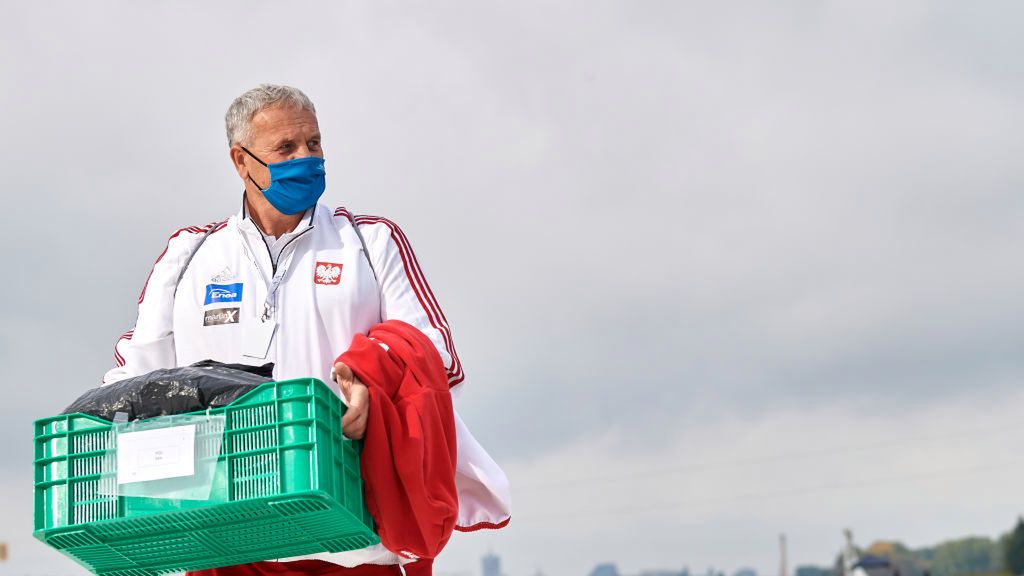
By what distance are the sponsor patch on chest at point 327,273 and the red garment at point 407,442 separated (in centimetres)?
51

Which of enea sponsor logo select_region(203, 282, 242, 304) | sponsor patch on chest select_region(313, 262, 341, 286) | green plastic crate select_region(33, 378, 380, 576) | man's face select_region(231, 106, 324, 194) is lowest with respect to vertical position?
green plastic crate select_region(33, 378, 380, 576)

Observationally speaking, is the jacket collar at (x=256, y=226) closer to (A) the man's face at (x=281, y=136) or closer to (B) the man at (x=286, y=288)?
(B) the man at (x=286, y=288)

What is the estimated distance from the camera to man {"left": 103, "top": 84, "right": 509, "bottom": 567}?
522 centimetres

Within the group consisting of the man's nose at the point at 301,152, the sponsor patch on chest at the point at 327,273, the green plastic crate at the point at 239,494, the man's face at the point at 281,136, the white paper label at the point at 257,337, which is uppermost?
the man's face at the point at 281,136

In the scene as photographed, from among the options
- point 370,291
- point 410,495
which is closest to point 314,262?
point 370,291

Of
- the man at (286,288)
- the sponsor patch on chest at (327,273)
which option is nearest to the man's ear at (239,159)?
the man at (286,288)

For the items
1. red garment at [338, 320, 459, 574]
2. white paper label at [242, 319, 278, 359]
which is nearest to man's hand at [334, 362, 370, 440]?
red garment at [338, 320, 459, 574]

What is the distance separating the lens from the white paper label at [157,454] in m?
4.31

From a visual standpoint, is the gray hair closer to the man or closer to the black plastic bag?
the man

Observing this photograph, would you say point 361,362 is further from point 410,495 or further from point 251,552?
point 251,552

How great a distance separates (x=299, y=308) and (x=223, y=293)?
32cm

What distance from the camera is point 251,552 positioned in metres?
4.77

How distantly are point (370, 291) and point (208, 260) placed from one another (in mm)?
690

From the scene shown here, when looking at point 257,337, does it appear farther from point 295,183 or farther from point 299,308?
point 295,183
